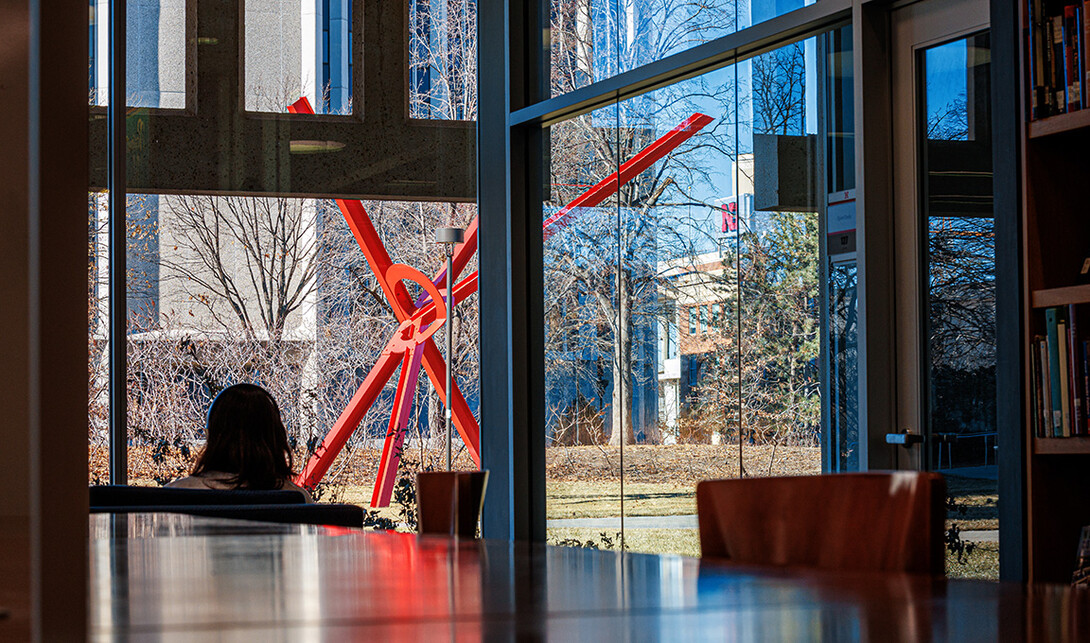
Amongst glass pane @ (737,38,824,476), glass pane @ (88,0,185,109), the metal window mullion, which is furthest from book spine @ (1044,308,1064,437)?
glass pane @ (88,0,185,109)

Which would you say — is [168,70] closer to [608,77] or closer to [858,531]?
[608,77]

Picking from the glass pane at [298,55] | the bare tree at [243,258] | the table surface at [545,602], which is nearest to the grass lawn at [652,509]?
the bare tree at [243,258]

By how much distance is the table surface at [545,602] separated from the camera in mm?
270

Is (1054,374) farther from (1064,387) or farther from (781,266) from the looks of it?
(781,266)

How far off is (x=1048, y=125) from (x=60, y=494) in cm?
308

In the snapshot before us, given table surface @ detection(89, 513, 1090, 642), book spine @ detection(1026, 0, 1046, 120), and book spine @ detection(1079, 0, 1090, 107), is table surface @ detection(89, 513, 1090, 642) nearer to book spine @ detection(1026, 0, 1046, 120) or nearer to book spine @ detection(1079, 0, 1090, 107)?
book spine @ detection(1079, 0, 1090, 107)

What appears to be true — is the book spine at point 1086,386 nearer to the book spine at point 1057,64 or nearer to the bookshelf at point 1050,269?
the bookshelf at point 1050,269

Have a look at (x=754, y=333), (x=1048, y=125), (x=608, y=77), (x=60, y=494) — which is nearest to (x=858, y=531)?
(x=60, y=494)

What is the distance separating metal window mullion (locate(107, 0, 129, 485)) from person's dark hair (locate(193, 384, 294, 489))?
2154 millimetres

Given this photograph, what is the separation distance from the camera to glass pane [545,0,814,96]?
4.63 m

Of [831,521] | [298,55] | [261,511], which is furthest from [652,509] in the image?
[831,521]

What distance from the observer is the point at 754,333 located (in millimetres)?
4379

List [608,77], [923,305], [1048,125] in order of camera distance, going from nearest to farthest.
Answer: [1048,125], [923,305], [608,77]

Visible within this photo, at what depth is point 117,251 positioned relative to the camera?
552cm
